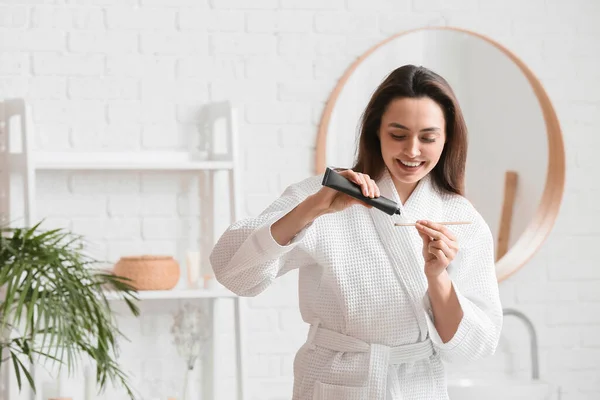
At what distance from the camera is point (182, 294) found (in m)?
2.65

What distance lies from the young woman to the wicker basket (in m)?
0.93

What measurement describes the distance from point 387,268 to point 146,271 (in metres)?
1.07

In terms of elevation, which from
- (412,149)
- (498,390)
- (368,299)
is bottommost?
(498,390)

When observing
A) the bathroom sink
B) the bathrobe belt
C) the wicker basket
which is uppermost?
the wicker basket

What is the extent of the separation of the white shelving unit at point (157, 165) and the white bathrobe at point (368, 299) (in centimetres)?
93

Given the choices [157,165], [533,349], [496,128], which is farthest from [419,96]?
[533,349]

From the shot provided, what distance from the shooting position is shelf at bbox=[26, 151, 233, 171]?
2.60 metres

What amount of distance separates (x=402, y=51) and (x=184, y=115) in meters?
0.75

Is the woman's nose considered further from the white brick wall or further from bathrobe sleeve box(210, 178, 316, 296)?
the white brick wall

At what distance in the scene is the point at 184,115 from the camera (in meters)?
2.85

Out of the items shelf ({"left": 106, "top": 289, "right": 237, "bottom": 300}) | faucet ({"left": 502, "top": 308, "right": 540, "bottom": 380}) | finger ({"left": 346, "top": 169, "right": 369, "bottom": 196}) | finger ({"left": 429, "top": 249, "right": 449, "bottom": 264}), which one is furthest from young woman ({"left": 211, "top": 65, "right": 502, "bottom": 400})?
faucet ({"left": 502, "top": 308, "right": 540, "bottom": 380})

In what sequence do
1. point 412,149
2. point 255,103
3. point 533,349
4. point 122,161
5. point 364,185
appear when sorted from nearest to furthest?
1. point 364,185
2. point 412,149
3. point 122,161
4. point 255,103
5. point 533,349

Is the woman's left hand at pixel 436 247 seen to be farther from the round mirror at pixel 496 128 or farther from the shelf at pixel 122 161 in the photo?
the round mirror at pixel 496 128

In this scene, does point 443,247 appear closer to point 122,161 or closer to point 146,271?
point 146,271
